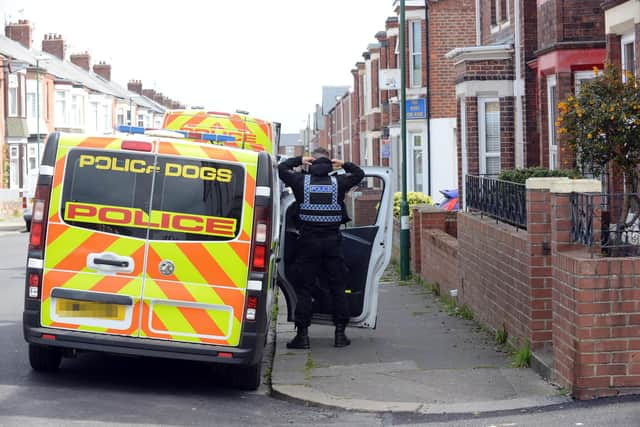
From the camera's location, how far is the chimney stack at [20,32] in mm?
61656

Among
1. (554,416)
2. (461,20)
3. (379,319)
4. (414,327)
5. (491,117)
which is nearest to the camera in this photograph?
(554,416)

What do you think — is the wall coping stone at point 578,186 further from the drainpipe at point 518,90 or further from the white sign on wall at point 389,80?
the white sign on wall at point 389,80

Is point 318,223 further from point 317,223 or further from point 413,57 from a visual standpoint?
point 413,57

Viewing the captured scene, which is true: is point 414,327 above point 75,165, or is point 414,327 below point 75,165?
below

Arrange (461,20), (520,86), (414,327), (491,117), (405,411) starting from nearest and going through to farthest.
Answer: (405,411)
(414,327)
(520,86)
(491,117)
(461,20)

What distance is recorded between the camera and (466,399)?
771 centimetres

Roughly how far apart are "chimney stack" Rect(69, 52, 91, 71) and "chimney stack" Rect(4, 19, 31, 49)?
13.7 metres

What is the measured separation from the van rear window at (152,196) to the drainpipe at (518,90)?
12544 millimetres

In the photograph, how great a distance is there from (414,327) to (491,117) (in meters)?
10.8

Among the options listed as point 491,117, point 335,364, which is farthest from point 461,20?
point 335,364

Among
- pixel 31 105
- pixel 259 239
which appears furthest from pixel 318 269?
pixel 31 105

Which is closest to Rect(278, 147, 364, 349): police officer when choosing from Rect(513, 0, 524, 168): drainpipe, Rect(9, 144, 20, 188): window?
Rect(513, 0, 524, 168): drainpipe

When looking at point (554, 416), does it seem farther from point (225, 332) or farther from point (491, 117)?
point (491, 117)

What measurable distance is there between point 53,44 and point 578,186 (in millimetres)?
66820
